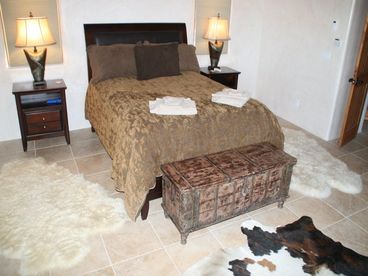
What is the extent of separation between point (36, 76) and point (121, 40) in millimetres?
1109

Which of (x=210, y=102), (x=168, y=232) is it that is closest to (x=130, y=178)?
(x=168, y=232)

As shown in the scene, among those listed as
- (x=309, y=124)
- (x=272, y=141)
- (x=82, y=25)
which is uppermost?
(x=82, y=25)

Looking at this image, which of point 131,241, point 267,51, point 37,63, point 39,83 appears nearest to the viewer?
point 131,241

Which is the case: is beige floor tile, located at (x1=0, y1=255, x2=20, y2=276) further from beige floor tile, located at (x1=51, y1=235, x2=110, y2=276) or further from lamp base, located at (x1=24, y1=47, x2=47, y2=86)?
lamp base, located at (x1=24, y1=47, x2=47, y2=86)

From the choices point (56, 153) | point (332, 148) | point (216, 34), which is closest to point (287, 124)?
point (332, 148)

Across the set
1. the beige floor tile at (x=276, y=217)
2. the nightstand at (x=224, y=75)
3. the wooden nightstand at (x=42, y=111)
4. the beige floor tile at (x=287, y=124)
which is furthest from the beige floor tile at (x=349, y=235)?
the wooden nightstand at (x=42, y=111)

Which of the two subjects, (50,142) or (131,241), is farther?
(50,142)

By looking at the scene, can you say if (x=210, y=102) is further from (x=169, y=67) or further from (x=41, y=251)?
(x=41, y=251)

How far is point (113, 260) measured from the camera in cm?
227

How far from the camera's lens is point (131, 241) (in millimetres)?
2455

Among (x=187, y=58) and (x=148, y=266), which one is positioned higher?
(x=187, y=58)

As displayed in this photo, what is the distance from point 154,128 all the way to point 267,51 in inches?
127

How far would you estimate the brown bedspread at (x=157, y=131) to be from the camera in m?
2.46

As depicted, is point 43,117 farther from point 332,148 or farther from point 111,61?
point 332,148
